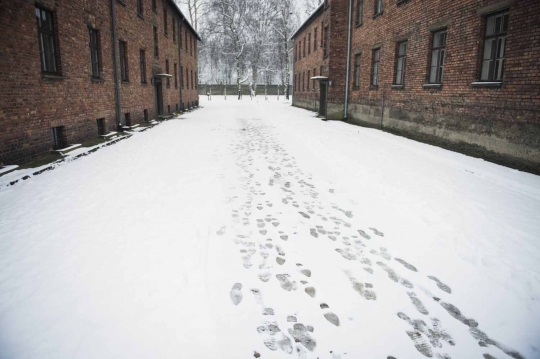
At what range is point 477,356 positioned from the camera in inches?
89.3

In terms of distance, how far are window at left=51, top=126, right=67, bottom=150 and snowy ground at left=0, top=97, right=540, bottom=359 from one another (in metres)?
2.40

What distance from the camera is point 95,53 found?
1116 centimetres

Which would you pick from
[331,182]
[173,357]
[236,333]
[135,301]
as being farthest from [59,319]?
[331,182]

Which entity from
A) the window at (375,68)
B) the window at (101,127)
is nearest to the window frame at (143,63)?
the window at (101,127)

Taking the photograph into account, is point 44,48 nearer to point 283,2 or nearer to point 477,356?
point 477,356

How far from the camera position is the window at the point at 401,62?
41.7ft

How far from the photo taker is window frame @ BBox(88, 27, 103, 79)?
1088cm

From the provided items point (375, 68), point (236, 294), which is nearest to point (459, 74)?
point (375, 68)

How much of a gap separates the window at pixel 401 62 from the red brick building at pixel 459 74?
37 millimetres

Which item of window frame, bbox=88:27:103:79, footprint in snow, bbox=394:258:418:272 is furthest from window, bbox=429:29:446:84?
window frame, bbox=88:27:103:79

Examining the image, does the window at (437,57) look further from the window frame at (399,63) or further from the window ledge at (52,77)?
the window ledge at (52,77)

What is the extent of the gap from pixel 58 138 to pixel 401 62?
1156 cm

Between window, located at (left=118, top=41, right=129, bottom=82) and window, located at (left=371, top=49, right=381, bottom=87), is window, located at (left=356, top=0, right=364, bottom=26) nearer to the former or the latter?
window, located at (left=371, top=49, right=381, bottom=87)

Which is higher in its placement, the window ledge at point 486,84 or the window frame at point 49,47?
the window frame at point 49,47
